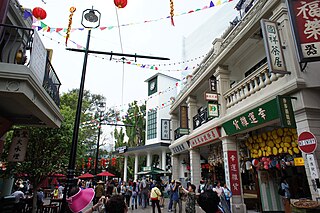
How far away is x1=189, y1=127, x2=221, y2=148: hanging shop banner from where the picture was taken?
1053cm

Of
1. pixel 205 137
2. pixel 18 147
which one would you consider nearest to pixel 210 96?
pixel 205 137

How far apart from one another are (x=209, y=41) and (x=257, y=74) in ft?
37.1

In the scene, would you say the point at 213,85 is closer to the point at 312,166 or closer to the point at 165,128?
the point at 312,166

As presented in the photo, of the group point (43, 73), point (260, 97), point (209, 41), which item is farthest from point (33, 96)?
point (209, 41)

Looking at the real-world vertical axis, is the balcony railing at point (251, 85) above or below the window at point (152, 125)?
below

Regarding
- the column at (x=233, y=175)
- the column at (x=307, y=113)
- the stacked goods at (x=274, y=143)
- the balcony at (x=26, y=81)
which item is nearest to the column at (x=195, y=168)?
the column at (x=233, y=175)

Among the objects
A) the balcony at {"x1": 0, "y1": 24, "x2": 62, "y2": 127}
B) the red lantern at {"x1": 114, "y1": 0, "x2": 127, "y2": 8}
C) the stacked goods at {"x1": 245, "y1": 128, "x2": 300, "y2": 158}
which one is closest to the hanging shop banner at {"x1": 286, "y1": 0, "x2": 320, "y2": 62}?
the stacked goods at {"x1": 245, "y1": 128, "x2": 300, "y2": 158}

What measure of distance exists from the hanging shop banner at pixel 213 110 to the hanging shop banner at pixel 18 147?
7.70 meters

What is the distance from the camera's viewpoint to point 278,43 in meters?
6.75

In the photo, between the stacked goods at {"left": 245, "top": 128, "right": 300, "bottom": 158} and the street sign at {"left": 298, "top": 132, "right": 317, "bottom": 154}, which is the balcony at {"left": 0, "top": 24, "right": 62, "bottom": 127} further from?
the stacked goods at {"left": 245, "top": 128, "right": 300, "bottom": 158}

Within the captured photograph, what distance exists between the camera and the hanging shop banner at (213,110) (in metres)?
10.3

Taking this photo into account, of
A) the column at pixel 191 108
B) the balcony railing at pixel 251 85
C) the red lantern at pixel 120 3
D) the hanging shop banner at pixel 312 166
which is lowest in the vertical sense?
the hanging shop banner at pixel 312 166

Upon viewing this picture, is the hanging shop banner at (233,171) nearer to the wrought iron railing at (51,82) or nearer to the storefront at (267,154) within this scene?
the storefront at (267,154)

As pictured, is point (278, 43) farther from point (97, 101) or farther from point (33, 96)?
point (97, 101)
